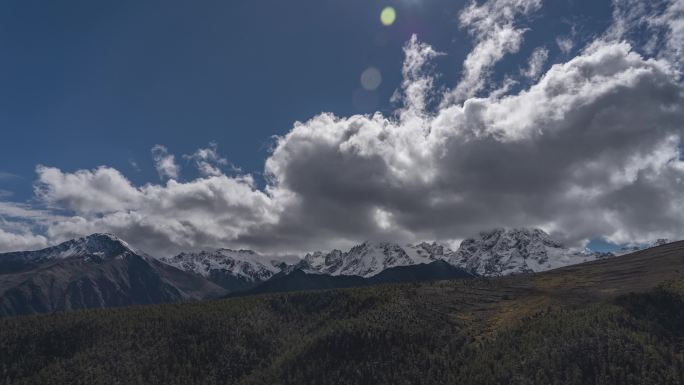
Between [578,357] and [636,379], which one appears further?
[578,357]

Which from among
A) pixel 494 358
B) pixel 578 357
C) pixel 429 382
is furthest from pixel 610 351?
pixel 429 382

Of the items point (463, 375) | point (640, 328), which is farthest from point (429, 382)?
point (640, 328)

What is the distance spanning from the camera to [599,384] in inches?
6196

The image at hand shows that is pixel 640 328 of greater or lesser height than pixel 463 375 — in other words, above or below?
above

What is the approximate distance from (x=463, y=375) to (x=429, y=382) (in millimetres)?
14935

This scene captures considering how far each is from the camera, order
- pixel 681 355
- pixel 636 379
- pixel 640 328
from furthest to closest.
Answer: pixel 640 328 → pixel 681 355 → pixel 636 379

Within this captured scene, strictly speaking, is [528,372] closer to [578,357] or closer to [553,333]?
[578,357]

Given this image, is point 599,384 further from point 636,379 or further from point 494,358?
point 494,358

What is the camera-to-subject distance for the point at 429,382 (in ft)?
652

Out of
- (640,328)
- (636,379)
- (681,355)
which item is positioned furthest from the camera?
(640,328)

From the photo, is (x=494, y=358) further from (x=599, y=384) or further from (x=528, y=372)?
(x=599, y=384)

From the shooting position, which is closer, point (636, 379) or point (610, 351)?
point (636, 379)

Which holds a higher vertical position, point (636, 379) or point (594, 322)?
point (594, 322)

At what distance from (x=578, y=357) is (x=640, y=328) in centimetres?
3840
